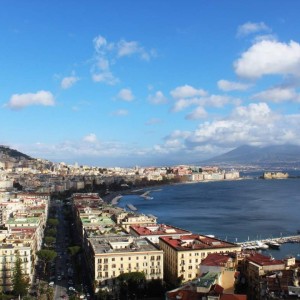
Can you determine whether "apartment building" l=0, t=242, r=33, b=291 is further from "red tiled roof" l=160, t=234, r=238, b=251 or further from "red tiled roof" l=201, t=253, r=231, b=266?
"red tiled roof" l=201, t=253, r=231, b=266

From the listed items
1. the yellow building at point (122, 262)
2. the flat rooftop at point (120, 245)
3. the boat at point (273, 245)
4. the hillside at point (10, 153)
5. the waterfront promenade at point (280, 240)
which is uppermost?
the hillside at point (10, 153)

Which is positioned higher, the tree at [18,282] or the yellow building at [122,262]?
the yellow building at [122,262]

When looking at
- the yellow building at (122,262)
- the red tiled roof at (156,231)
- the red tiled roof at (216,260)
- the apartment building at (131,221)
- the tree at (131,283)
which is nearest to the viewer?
the red tiled roof at (216,260)

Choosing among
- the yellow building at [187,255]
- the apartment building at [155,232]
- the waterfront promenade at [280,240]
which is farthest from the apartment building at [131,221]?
the yellow building at [187,255]

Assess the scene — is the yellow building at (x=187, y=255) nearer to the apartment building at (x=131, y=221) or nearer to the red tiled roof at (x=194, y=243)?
the red tiled roof at (x=194, y=243)

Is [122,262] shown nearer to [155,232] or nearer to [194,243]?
[194,243]

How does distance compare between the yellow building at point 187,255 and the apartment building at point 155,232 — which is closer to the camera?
the yellow building at point 187,255

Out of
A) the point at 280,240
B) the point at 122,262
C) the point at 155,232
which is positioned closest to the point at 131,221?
the point at 155,232
